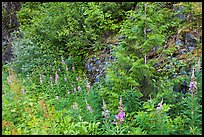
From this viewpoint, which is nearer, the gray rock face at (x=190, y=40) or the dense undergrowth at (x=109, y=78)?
the dense undergrowth at (x=109, y=78)

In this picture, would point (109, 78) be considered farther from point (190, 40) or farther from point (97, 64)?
point (97, 64)

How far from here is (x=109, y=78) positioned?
440 cm

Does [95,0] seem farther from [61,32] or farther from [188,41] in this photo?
[188,41]

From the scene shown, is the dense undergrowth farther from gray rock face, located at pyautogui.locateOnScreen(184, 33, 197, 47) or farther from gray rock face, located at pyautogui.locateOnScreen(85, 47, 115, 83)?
gray rock face, located at pyautogui.locateOnScreen(85, 47, 115, 83)

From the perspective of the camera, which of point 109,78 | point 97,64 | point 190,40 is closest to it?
point 109,78

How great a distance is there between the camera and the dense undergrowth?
361 centimetres

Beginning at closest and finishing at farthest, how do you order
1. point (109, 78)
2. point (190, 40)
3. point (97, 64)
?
point (109, 78)
point (190, 40)
point (97, 64)

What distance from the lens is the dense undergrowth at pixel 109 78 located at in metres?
3.61

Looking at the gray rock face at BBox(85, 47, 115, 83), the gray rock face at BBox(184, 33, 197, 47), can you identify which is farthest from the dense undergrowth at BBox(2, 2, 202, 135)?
the gray rock face at BBox(85, 47, 115, 83)

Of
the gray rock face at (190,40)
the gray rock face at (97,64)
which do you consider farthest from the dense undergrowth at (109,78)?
the gray rock face at (97,64)

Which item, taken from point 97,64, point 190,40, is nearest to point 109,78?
point 190,40

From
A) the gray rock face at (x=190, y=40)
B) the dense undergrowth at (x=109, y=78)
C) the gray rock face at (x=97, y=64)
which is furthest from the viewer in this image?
the gray rock face at (x=97, y=64)

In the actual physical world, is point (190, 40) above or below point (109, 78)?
above

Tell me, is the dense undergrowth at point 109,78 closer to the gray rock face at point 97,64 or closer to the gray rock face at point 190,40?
the gray rock face at point 190,40
